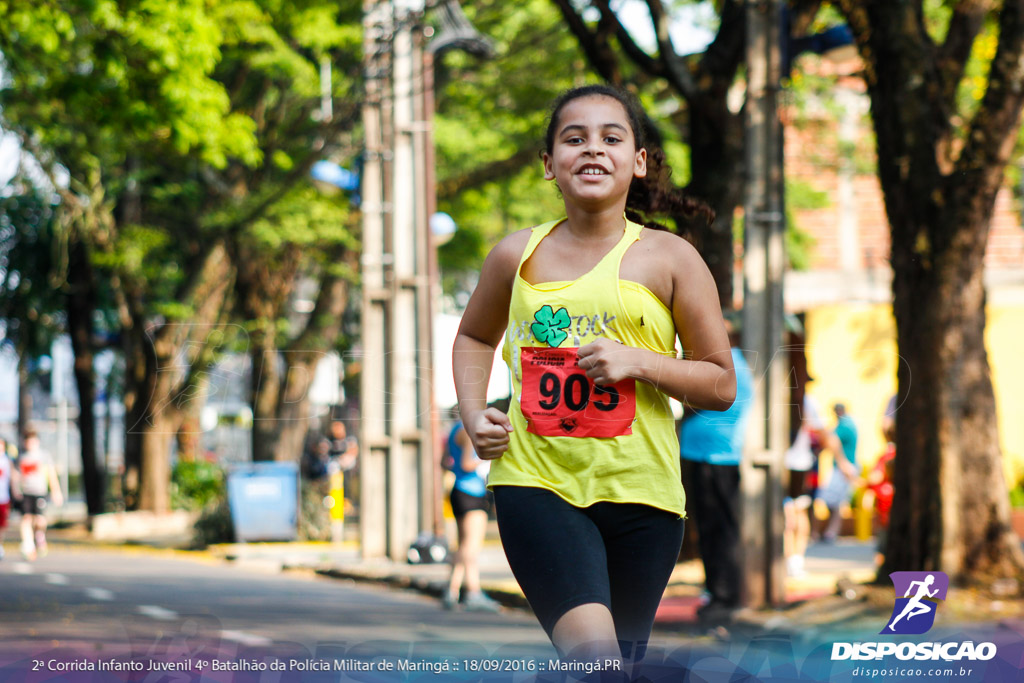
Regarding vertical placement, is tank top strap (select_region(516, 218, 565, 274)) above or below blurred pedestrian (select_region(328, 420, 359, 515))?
above

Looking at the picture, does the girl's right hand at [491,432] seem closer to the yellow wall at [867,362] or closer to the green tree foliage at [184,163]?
the green tree foliage at [184,163]

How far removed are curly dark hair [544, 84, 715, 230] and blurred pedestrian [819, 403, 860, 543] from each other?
36.3 feet

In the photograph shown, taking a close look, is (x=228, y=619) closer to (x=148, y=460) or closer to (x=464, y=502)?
(x=464, y=502)

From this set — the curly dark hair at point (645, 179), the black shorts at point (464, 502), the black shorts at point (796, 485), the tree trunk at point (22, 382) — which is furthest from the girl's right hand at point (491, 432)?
the tree trunk at point (22, 382)

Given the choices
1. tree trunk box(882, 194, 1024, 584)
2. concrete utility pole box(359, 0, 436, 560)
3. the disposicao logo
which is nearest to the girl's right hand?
the disposicao logo

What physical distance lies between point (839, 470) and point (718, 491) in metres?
6.82

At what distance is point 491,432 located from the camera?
10.0 feet

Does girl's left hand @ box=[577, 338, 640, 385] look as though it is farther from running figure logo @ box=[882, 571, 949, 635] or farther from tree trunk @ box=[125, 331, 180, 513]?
tree trunk @ box=[125, 331, 180, 513]

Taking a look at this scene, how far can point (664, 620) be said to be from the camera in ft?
31.1

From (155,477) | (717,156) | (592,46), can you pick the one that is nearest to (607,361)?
(592,46)

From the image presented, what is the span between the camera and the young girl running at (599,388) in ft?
9.96

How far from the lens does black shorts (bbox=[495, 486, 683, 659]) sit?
2.97m

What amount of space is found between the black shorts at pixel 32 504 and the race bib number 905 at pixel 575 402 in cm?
1614

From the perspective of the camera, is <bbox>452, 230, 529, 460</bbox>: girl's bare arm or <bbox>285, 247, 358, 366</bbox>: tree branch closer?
<bbox>452, 230, 529, 460</bbox>: girl's bare arm
